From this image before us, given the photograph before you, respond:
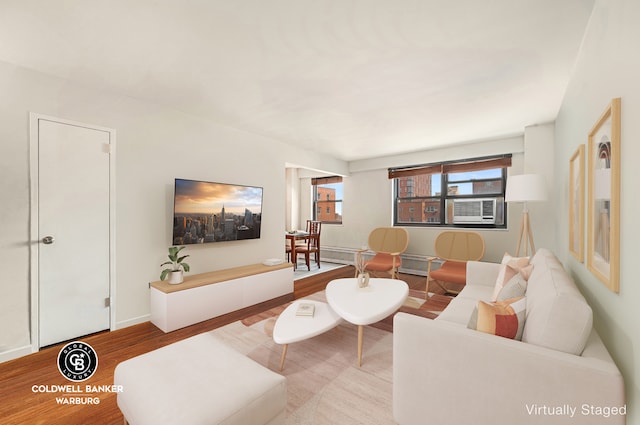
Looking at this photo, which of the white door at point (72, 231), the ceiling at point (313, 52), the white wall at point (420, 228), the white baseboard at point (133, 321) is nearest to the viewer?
the ceiling at point (313, 52)

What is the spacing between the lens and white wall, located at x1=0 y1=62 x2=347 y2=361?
216 cm

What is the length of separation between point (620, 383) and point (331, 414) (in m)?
1.33

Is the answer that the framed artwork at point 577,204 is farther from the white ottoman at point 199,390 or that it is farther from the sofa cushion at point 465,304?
the white ottoman at point 199,390

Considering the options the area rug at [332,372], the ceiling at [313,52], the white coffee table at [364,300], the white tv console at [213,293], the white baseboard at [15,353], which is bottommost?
the area rug at [332,372]

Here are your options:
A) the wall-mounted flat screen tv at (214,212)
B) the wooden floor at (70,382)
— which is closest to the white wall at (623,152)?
the wooden floor at (70,382)

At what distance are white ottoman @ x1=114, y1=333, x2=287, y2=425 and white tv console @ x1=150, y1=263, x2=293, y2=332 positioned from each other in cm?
137

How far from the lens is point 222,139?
359cm

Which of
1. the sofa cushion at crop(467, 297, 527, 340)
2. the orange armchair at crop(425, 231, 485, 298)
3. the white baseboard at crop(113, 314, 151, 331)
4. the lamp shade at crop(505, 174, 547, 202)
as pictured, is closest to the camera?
the sofa cushion at crop(467, 297, 527, 340)

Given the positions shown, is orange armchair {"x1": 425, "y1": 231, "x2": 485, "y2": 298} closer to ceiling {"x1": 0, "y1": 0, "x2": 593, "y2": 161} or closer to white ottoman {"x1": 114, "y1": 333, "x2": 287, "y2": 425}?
ceiling {"x1": 0, "y1": 0, "x2": 593, "y2": 161}

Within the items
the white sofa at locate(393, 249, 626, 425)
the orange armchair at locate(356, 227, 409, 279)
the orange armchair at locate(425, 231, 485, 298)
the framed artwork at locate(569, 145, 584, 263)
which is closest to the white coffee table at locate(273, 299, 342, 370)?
the white sofa at locate(393, 249, 626, 425)

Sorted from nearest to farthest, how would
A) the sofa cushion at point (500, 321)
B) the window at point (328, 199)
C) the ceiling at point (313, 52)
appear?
the sofa cushion at point (500, 321) < the ceiling at point (313, 52) < the window at point (328, 199)

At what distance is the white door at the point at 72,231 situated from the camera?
2.32 m

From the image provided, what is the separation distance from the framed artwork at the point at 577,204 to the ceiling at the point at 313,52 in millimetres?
803

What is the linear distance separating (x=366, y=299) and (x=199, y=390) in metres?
1.58
